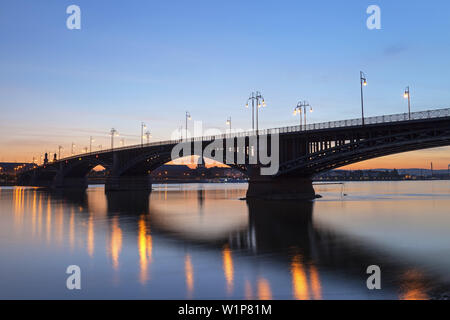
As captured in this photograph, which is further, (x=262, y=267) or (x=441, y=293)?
(x=262, y=267)

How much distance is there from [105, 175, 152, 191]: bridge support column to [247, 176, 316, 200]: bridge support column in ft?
166

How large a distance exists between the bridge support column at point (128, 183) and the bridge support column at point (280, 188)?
5045cm

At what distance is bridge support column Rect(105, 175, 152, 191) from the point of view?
10119cm

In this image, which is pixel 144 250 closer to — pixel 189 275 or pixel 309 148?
pixel 189 275

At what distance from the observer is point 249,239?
880 inches

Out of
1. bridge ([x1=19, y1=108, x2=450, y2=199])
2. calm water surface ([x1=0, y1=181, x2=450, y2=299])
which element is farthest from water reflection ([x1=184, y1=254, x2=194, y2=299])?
bridge ([x1=19, y1=108, x2=450, y2=199])

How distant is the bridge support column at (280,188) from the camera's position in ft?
194

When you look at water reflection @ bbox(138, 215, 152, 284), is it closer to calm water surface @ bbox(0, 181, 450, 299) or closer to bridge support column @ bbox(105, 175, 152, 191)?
calm water surface @ bbox(0, 181, 450, 299)

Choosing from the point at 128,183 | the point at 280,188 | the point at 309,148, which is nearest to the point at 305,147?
the point at 309,148
